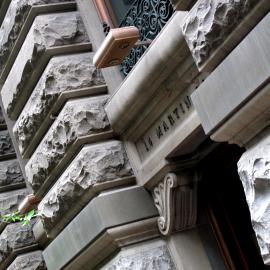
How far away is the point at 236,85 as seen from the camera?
11.6ft

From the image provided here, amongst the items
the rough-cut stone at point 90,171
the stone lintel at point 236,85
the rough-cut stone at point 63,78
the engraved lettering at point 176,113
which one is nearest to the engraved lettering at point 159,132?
the engraved lettering at point 176,113

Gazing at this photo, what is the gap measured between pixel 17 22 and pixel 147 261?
2657 millimetres

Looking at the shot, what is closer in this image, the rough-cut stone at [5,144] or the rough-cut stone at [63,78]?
the rough-cut stone at [63,78]

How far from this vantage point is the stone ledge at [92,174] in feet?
19.1

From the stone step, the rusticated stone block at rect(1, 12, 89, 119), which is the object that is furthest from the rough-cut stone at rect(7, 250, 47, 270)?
the rusticated stone block at rect(1, 12, 89, 119)

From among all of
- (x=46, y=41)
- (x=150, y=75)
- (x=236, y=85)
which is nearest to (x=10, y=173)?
(x=46, y=41)

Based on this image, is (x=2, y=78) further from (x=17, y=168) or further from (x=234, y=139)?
(x=234, y=139)

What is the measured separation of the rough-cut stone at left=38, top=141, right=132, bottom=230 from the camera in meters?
5.83

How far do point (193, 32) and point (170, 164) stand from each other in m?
1.86

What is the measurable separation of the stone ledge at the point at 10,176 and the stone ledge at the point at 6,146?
77 mm

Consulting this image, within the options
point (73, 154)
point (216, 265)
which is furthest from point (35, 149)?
point (216, 265)

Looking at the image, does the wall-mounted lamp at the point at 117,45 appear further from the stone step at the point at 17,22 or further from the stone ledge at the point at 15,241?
the stone ledge at the point at 15,241

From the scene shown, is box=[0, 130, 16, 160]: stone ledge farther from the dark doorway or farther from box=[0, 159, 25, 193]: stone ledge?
the dark doorway

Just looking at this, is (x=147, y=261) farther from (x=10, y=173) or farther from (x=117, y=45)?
(x=10, y=173)
